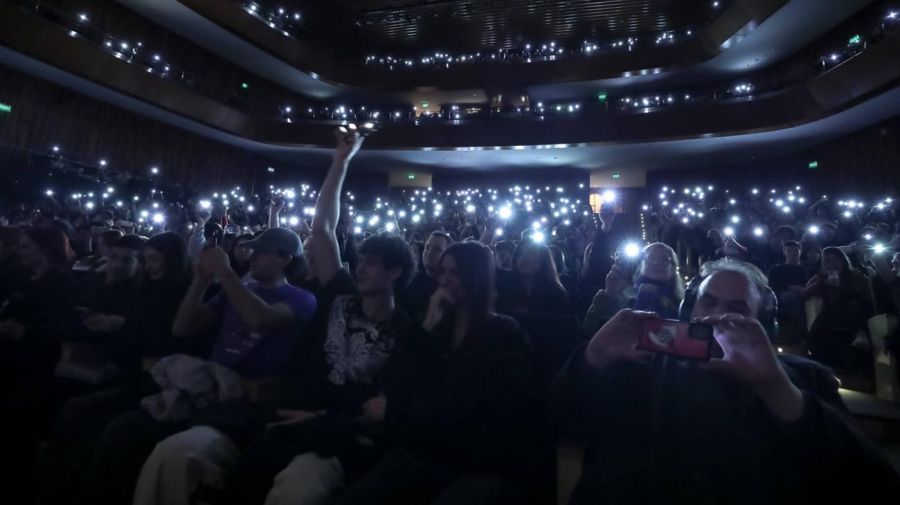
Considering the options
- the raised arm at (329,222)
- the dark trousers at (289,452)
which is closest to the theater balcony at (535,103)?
the raised arm at (329,222)

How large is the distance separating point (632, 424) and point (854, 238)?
22.4ft

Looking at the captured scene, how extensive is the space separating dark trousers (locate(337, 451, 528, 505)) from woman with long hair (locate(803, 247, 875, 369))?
11.2ft

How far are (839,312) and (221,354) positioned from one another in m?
4.45

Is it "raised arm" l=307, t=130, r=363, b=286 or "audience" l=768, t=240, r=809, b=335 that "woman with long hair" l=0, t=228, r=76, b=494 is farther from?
"audience" l=768, t=240, r=809, b=335

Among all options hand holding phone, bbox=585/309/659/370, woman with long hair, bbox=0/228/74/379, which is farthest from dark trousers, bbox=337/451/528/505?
woman with long hair, bbox=0/228/74/379

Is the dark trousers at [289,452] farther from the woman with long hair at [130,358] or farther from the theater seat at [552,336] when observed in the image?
the theater seat at [552,336]

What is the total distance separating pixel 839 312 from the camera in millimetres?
3662

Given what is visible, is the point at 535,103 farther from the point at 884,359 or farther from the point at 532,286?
the point at 532,286

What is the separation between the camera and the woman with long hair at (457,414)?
1.47 meters

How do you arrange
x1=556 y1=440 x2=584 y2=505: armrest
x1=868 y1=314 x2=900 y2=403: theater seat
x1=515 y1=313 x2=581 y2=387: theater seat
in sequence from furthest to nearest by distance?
1. x1=868 y1=314 x2=900 y2=403: theater seat
2. x1=515 y1=313 x2=581 y2=387: theater seat
3. x1=556 y1=440 x2=584 y2=505: armrest

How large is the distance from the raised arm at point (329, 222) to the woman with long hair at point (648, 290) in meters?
1.38

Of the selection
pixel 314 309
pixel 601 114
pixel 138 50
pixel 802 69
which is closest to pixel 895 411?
pixel 314 309

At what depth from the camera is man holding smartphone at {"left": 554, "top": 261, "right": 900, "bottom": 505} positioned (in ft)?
3.77

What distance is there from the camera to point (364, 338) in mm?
1935
